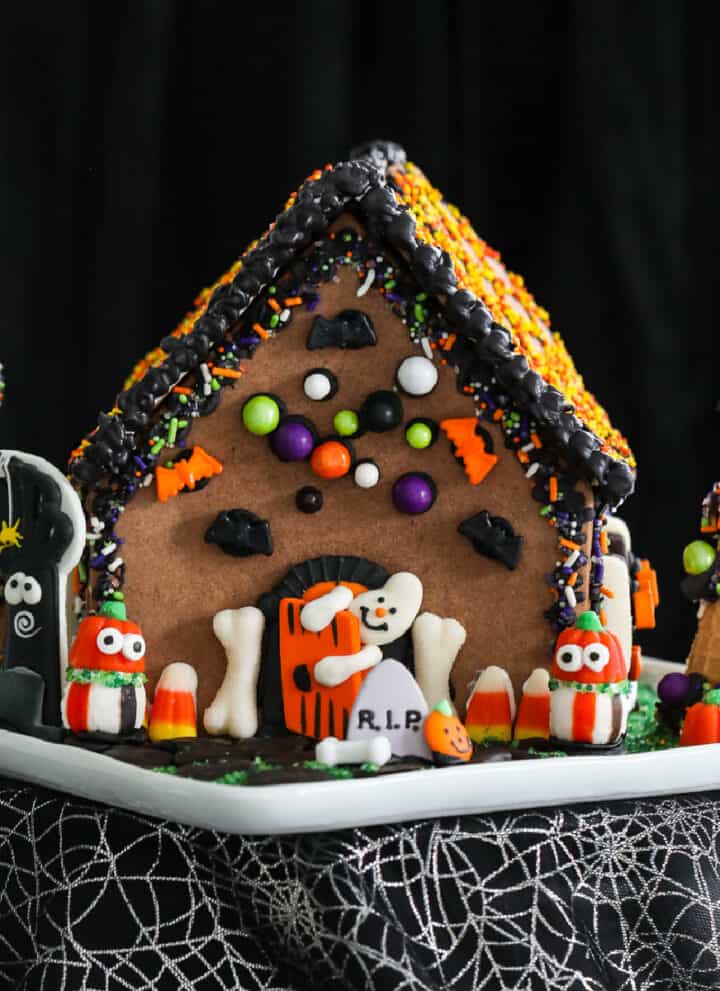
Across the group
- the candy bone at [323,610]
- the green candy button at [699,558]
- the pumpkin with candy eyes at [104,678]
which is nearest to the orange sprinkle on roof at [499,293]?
the green candy button at [699,558]

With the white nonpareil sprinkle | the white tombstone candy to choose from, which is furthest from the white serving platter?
the white nonpareil sprinkle

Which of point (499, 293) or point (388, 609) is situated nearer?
point (388, 609)

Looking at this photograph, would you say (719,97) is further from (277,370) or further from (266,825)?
(266,825)

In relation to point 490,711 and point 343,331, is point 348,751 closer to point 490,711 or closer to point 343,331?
point 490,711

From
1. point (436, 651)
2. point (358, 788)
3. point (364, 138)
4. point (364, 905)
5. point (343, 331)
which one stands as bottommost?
point (364, 905)

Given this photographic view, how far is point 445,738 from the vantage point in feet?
4.74

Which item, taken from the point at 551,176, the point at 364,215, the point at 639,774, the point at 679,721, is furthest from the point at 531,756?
the point at 551,176

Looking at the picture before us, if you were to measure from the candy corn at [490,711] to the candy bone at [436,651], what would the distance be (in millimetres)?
46

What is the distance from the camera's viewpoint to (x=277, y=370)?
167cm

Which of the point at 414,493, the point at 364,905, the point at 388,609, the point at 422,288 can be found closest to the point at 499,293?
the point at 422,288

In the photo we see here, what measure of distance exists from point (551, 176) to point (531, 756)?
1.47 m

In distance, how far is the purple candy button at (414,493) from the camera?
1639 millimetres

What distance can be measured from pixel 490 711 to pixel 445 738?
0.60ft

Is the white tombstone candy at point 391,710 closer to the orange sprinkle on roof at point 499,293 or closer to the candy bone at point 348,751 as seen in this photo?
the candy bone at point 348,751
